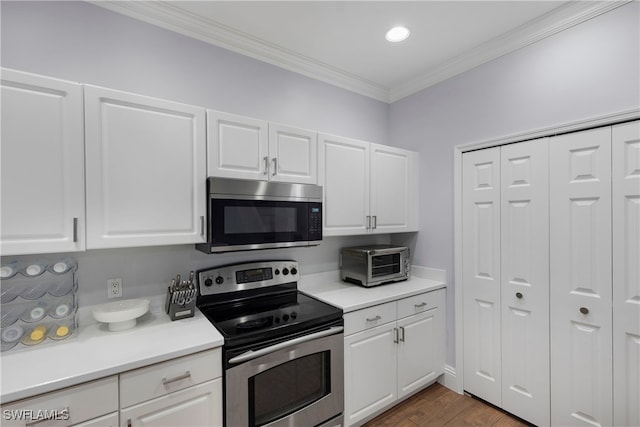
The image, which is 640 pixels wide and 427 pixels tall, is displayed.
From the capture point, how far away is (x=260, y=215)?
1856mm

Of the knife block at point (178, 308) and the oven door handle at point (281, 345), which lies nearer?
the oven door handle at point (281, 345)

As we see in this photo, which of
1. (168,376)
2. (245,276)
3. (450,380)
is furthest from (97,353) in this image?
(450,380)

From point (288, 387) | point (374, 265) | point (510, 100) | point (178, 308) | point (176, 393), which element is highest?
point (510, 100)

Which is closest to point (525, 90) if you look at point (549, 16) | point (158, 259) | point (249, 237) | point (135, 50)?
point (549, 16)

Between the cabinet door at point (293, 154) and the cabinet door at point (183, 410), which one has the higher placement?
the cabinet door at point (293, 154)

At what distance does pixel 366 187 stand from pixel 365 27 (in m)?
1.16

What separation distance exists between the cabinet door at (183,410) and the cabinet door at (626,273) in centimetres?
223

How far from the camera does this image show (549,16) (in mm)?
1890

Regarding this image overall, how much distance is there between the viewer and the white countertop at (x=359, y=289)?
6.69 feet

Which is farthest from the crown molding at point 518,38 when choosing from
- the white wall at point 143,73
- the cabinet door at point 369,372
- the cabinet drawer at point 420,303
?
the cabinet door at point 369,372

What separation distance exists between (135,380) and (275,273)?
43.8 inches

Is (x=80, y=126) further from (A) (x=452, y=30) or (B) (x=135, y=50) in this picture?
(A) (x=452, y=30)

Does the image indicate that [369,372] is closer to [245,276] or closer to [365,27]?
[245,276]

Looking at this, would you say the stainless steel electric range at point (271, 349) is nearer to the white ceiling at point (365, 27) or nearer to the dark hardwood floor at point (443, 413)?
the dark hardwood floor at point (443, 413)
